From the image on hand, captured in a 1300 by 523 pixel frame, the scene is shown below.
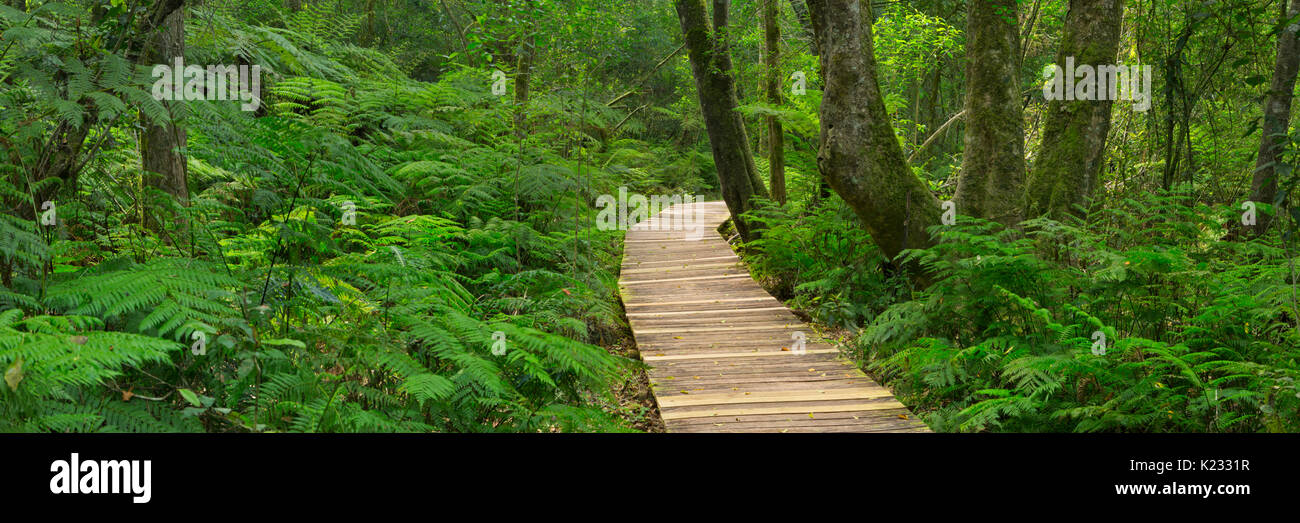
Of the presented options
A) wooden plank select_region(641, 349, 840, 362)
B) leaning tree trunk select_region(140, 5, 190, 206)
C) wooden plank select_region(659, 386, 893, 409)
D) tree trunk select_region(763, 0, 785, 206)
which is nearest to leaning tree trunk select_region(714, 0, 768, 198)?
tree trunk select_region(763, 0, 785, 206)

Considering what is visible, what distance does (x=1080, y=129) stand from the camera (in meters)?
6.81

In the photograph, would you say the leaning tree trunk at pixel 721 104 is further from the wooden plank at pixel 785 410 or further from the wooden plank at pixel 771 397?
the wooden plank at pixel 785 410

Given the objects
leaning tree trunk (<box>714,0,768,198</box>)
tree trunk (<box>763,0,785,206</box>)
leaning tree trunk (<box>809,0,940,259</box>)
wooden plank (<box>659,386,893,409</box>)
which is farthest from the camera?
tree trunk (<box>763,0,785,206</box>)

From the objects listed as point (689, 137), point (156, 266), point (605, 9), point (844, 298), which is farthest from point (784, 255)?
point (689, 137)

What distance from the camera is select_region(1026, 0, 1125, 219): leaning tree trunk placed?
22.3ft

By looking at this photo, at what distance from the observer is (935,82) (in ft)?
58.6

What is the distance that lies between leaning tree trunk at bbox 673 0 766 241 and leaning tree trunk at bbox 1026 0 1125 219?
392cm

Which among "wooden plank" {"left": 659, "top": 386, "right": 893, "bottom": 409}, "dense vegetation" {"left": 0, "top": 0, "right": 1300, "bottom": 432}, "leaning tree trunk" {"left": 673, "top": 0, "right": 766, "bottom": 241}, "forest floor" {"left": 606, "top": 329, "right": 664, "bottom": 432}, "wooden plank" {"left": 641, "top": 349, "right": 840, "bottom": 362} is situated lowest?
"forest floor" {"left": 606, "top": 329, "right": 664, "bottom": 432}

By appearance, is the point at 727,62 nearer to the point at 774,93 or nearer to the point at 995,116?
the point at 774,93

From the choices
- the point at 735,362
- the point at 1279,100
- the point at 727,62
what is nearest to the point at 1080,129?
the point at 1279,100

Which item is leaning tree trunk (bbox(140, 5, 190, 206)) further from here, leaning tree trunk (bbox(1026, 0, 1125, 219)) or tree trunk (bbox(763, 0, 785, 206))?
tree trunk (bbox(763, 0, 785, 206))

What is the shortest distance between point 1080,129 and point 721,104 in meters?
4.46
